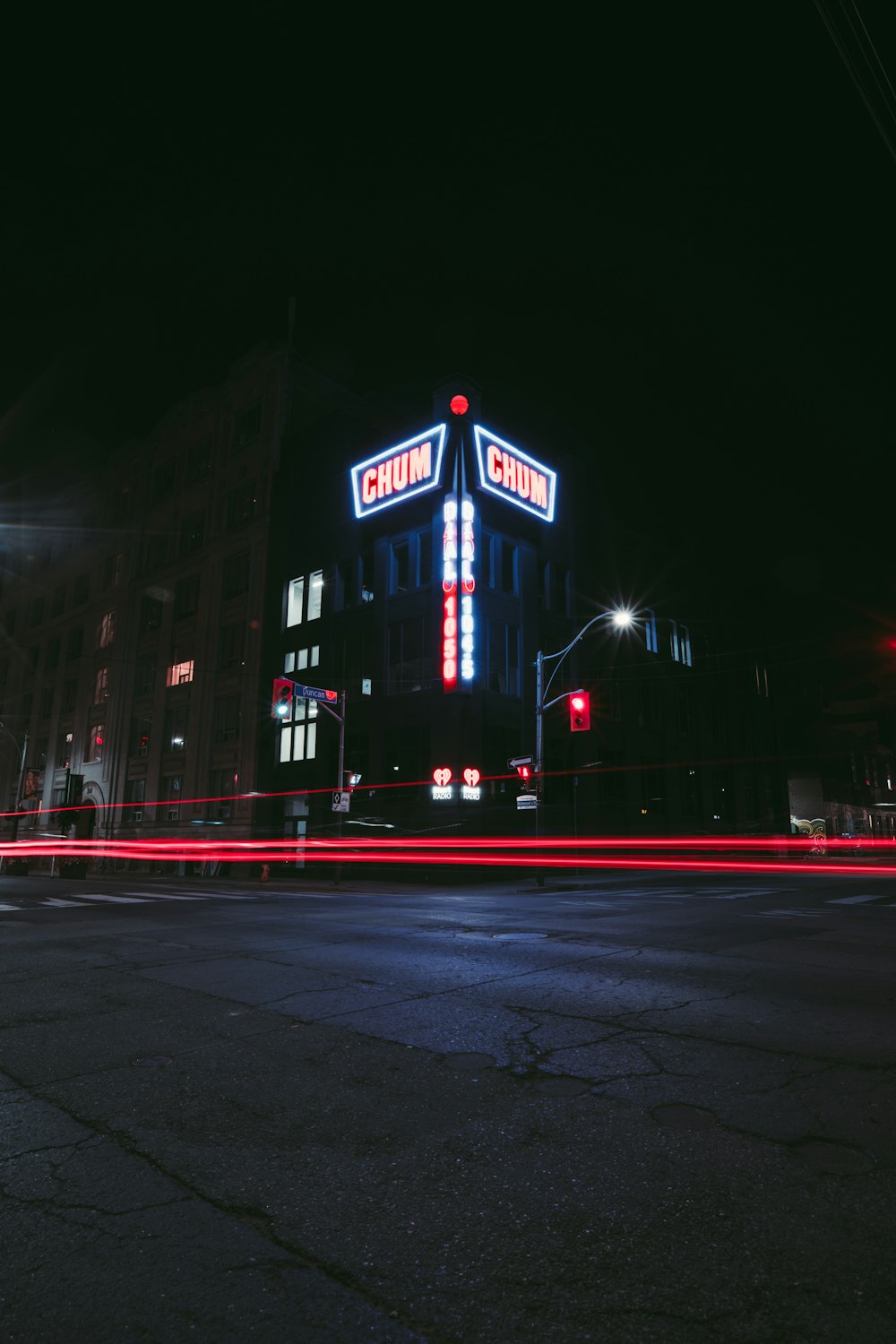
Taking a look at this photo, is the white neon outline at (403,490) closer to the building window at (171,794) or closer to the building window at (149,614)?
the building window at (171,794)

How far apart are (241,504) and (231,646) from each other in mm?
9510

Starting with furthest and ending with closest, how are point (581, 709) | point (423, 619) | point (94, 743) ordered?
1. point (94, 743)
2. point (423, 619)
3. point (581, 709)

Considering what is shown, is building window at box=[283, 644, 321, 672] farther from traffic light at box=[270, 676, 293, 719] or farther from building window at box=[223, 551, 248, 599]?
traffic light at box=[270, 676, 293, 719]

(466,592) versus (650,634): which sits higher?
(650,634)

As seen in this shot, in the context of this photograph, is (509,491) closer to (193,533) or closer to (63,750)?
(193,533)

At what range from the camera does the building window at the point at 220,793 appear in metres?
44.2

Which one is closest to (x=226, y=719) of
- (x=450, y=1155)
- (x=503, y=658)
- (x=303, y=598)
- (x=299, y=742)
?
(x=299, y=742)

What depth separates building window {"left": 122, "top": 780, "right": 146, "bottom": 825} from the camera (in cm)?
5103

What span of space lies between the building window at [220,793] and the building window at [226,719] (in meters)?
2.02

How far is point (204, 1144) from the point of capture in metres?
3.81

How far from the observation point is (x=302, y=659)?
43.2 metres

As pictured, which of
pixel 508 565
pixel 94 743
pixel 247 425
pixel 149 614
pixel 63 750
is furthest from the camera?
pixel 63 750

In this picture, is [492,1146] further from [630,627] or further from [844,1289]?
[630,627]

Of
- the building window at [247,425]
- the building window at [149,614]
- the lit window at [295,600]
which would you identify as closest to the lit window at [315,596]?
the lit window at [295,600]
